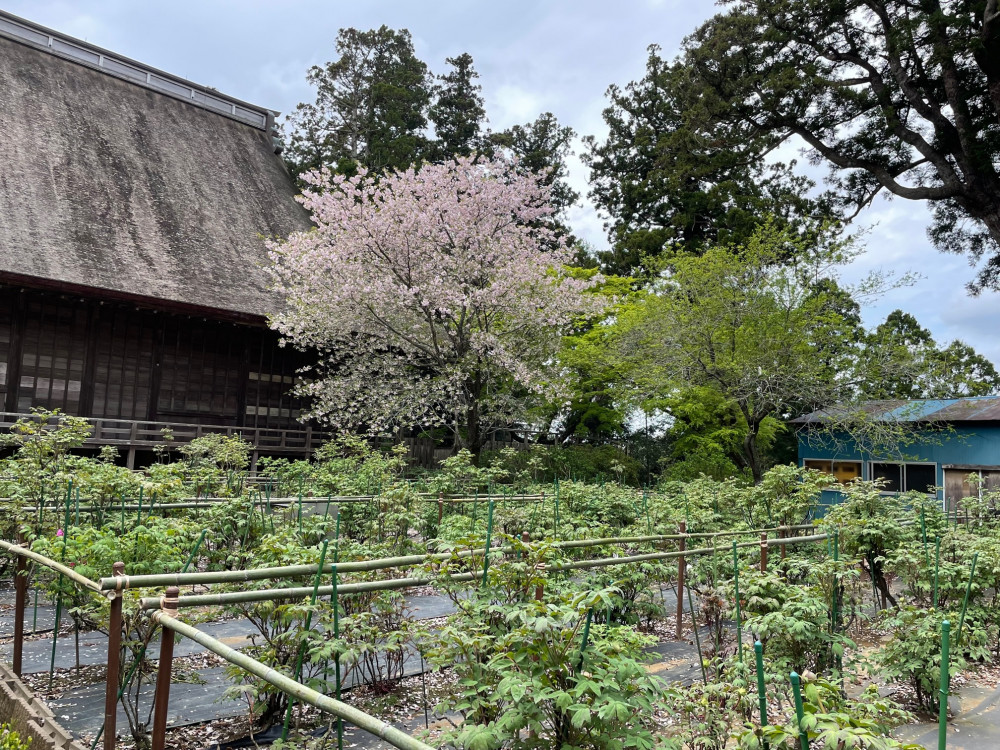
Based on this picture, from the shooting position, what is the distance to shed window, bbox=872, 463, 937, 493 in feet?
63.1

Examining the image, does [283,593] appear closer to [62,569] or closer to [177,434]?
[62,569]

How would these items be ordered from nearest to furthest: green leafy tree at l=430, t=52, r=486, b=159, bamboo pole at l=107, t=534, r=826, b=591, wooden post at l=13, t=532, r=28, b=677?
bamboo pole at l=107, t=534, r=826, b=591 → wooden post at l=13, t=532, r=28, b=677 → green leafy tree at l=430, t=52, r=486, b=159

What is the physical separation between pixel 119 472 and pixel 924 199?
21035 millimetres

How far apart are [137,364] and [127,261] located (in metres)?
2.44

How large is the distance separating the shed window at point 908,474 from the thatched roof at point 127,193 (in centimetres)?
1770

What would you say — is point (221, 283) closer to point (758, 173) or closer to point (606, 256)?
point (606, 256)

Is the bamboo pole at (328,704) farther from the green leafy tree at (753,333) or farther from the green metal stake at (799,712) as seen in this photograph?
the green leafy tree at (753,333)

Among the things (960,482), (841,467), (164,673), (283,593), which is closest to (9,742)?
(164,673)

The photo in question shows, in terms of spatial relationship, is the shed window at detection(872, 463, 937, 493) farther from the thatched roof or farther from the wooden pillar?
the wooden pillar

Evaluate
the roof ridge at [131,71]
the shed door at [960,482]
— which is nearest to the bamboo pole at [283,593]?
the shed door at [960,482]

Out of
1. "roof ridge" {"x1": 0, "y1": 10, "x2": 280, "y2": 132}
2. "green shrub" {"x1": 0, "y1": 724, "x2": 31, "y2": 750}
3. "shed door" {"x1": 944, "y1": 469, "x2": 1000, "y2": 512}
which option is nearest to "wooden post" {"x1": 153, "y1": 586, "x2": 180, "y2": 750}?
"green shrub" {"x1": 0, "y1": 724, "x2": 31, "y2": 750}

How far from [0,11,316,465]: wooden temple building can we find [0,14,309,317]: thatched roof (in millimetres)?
46

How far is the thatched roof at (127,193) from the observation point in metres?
16.0

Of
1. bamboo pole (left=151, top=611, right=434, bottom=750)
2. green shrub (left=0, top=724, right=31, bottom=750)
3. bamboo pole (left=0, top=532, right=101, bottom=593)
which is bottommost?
green shrub (left=0, top=724, right=31, bottom=750)
